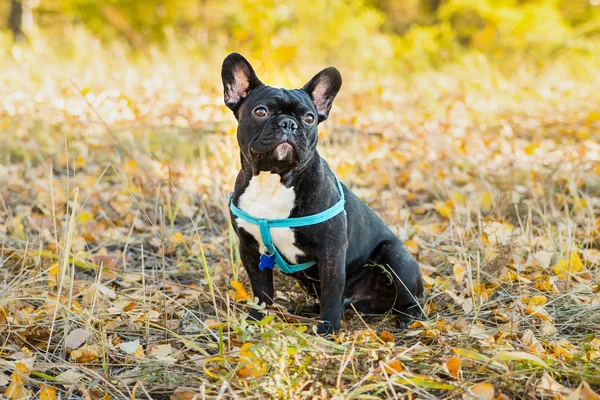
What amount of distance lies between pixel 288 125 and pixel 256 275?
2.76ft

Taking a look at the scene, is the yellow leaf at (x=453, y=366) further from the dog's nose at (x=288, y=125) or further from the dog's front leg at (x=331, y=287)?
the dog's nose at (x=288, y=125)

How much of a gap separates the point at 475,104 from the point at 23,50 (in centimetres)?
773

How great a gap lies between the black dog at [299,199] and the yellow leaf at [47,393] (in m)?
1.11

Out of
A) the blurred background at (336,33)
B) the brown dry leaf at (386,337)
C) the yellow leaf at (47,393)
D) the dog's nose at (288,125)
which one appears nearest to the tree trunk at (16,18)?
the blurred background at (336,33)

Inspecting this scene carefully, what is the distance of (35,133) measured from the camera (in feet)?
23.0

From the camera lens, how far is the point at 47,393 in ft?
7.75

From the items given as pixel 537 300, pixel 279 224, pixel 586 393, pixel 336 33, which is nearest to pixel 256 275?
pixel 279 224

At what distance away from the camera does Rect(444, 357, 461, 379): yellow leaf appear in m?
2.32

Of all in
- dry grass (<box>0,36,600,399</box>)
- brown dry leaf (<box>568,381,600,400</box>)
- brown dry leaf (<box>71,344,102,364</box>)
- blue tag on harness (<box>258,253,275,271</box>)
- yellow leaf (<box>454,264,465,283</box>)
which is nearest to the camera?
brown dry leaf (<box>568,381,600,400</box>)

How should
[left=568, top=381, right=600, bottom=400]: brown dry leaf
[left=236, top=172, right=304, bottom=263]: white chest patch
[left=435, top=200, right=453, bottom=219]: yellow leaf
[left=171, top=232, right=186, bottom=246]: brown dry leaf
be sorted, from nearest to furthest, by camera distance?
1. [left=568, top=381, right=600, bottom=400]: brown dry leaf
2. [left=236, top=172, right=304, bottom=263]: white chest patch
3. [left=171, top=232, right=186, bottom=246]: brown dry leaf
4. [left=435, top=200, right=453, bottom=219]: yellow leaf

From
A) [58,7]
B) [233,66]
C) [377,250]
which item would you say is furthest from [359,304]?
[58,7]

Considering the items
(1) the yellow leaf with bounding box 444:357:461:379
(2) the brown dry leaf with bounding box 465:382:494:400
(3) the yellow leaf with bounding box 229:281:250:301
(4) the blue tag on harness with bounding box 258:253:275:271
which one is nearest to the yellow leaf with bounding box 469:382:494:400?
(2) the brown dry leaf with bounding box 465:382:494:400

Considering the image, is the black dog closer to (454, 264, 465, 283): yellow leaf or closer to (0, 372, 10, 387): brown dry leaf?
(454, 264, 465, 283): yellow leaf

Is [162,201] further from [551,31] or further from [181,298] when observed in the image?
[551,31]
